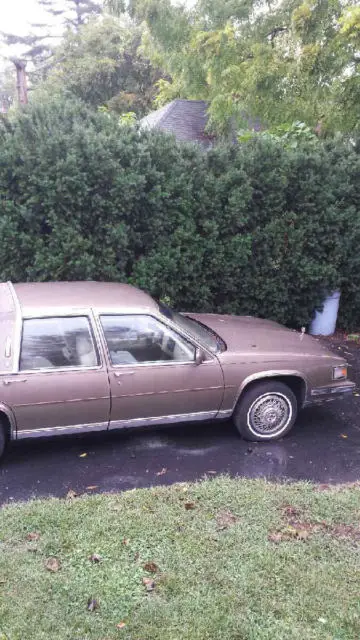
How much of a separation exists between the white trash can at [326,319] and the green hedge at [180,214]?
30 centimetres

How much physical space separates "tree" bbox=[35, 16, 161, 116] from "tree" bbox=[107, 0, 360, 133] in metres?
19.2

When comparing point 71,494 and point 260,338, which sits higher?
point 260,338

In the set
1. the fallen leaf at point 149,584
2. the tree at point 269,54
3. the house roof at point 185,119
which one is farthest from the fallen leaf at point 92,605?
the house roof at point 185,119

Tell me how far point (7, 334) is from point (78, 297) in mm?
758

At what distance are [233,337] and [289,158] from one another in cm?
381

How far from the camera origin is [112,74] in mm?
29516

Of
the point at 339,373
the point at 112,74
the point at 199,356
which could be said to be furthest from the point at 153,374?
the point at 112,74

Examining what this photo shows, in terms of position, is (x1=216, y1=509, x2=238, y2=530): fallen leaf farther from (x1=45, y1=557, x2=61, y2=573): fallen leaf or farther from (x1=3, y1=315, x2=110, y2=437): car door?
(x1=3, y1=315, x2=110, y2=437): car door

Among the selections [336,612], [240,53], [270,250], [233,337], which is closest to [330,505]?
[336,612]

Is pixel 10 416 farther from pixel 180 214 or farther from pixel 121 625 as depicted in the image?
pixel 180 214

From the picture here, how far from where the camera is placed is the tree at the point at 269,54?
27.3ft

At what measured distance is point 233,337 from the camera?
5102 millimetres

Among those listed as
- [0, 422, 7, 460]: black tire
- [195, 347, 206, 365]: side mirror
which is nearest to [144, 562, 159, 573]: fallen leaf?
[0, 422, 7, 460]: black tire

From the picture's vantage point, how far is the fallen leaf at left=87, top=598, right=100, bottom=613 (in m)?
2.81
